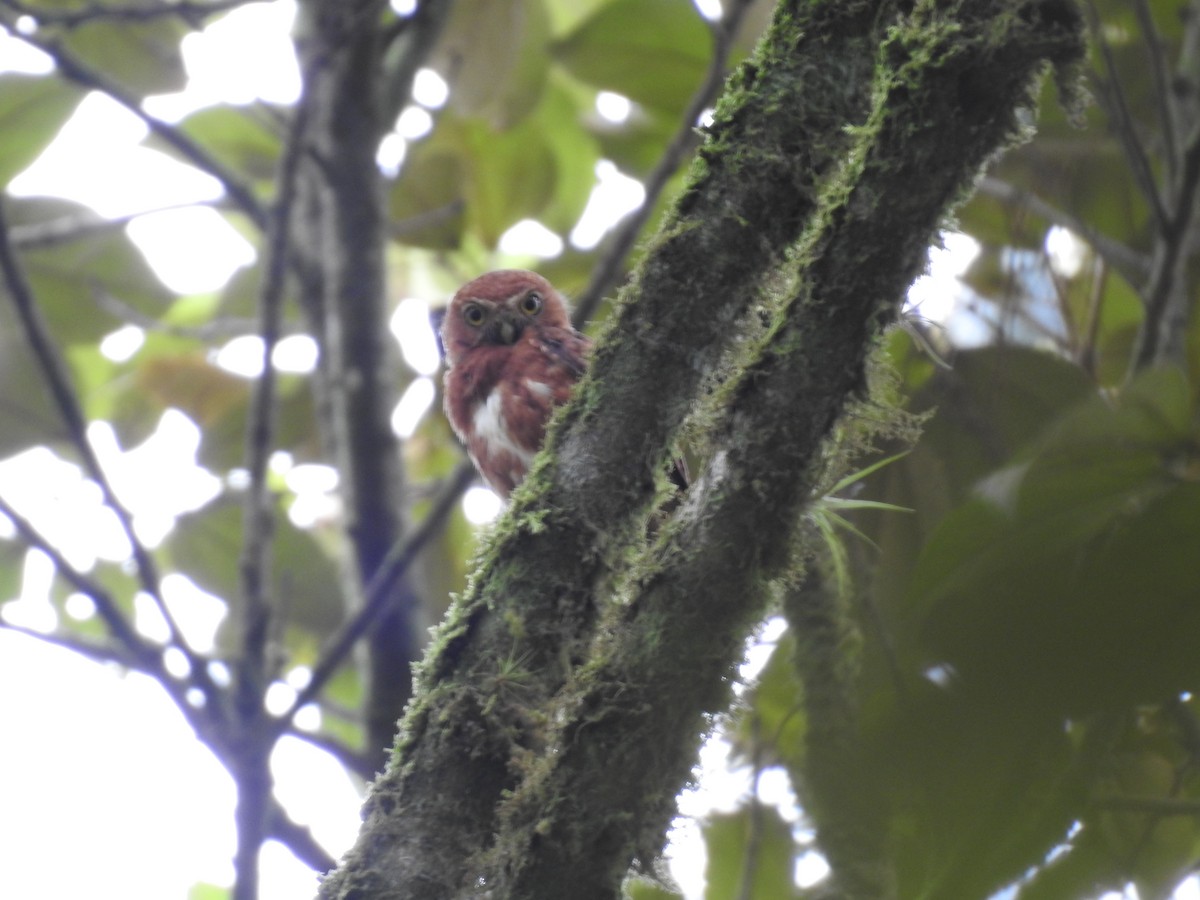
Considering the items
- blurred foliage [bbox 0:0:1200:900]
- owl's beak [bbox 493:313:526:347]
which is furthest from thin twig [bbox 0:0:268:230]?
owl's beak [bbox 493:313:526:347]

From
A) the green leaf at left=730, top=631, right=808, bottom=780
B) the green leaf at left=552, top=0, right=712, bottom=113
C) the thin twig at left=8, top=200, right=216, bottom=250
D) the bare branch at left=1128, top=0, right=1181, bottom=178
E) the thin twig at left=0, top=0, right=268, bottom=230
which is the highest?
the green leaf at left=552, top=0, right=712, bottom=113

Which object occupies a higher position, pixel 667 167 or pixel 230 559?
pixel 667 167

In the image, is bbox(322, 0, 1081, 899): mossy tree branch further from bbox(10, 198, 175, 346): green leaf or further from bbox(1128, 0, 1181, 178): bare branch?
bbox(10, 198, 175, 346): green leaf

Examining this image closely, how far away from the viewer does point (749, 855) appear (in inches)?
110

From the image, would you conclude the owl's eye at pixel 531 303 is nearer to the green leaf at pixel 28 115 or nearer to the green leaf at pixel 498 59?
the green leaf at pixel 498 59

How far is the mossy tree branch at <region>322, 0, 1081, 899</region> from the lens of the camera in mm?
1693

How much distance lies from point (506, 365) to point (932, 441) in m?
2.08

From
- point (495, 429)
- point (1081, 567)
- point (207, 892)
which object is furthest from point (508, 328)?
point (1081, 567)

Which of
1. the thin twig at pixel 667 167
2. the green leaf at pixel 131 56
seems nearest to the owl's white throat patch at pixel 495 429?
the thin twig at pixel 667 167

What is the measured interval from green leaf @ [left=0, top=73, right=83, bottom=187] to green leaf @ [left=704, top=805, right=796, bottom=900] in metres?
3.31

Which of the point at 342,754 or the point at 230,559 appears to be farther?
the point at 230,559

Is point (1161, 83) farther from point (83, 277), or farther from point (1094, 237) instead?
point (83, 277)

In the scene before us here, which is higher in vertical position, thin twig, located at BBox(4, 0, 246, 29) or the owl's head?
thin twig, located at BBox(4, 0, 246, 29)

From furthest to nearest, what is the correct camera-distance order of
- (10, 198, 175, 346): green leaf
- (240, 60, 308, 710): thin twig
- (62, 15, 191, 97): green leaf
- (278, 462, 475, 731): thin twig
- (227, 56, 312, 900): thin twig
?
(10, 198, 175, 346): green leaf, (62, 15, 191, 97): green leaf, (278, 462, 475, 731): thin twig, (240, 60, 308, 710): thin twig, (227, 56, 312, 900): thin twig
